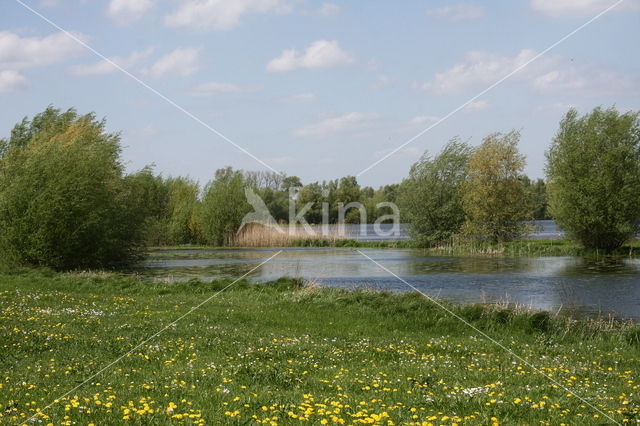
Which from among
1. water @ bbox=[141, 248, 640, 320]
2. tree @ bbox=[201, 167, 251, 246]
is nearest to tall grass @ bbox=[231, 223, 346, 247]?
tree @ bbox=[201, 167, 251, 246]

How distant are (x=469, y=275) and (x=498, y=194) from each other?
916 inches

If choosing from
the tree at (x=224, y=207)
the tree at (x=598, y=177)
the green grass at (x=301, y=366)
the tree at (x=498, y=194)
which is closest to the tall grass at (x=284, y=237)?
the tree at (x=224, y=207)

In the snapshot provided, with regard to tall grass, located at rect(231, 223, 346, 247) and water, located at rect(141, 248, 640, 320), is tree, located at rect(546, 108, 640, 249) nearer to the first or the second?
water, located at rect(141, 248, 640, 320)

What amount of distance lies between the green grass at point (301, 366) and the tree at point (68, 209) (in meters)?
18.9

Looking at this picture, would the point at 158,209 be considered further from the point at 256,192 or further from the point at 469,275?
the point at 469,275

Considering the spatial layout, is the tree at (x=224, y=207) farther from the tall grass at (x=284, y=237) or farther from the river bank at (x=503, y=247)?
the river bank at (x=503, y=247)

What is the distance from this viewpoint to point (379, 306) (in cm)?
2061

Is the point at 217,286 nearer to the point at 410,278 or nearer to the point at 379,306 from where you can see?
the point at 379,306

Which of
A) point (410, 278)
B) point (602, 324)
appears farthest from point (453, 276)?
point (602, 324)

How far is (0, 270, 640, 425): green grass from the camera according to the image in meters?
6.91

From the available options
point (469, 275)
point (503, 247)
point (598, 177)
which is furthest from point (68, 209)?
point (598, 177)

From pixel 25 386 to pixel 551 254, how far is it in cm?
4947

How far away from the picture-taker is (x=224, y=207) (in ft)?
212

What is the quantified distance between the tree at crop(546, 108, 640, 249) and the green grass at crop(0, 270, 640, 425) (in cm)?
3475
